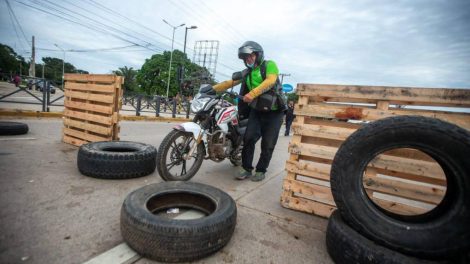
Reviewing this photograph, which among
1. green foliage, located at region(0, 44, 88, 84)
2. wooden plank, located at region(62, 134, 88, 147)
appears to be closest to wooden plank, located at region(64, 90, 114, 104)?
wooden plank, located at region(62, 134, 88, 147)

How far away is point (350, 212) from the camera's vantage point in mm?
1856

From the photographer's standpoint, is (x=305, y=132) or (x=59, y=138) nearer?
(x=305, y=132)

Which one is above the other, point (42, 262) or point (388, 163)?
point (388, 163)

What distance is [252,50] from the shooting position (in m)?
3.58

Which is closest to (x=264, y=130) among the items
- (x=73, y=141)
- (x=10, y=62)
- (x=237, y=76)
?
(x=237, y=76)

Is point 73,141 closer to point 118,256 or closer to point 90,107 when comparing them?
point 90,107

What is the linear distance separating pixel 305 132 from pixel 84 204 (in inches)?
93.9

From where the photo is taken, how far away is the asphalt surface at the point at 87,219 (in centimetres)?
177

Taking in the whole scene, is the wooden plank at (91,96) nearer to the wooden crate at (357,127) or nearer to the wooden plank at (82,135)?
the wooden plank at (82,135)

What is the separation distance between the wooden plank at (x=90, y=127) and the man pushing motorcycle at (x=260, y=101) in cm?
213

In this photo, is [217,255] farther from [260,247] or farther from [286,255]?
[286,255]

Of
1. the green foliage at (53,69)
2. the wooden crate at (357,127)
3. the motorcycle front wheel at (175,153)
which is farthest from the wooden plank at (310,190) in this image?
the green foliage at (53,69)

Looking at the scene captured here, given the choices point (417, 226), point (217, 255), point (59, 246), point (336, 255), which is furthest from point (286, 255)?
point (59, 246)

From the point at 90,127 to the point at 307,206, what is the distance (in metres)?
4.09
